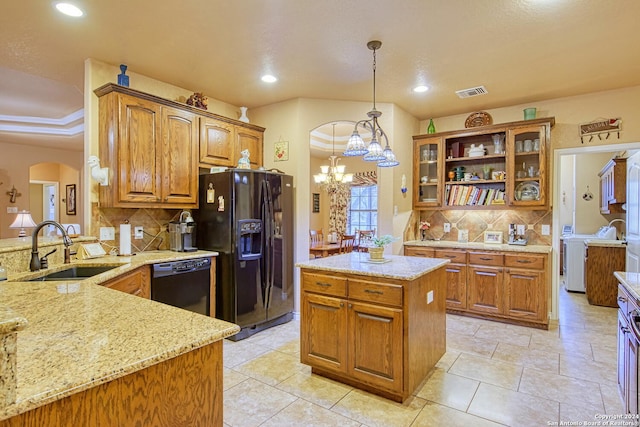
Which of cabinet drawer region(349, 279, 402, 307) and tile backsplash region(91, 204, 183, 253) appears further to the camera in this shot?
tile backsplash region(91, 204, 183, 253)

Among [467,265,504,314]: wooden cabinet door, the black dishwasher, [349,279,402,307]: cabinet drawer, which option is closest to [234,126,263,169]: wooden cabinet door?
the black dishwasher

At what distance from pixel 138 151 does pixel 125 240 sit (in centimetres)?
82

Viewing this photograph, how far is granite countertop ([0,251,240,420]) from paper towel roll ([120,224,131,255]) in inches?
55.0

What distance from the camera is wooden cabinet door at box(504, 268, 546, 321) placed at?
3.74 metres

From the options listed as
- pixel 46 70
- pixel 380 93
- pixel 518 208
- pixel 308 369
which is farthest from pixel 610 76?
pixel 46 70

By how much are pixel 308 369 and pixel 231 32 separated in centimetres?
271

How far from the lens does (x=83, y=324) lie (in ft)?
4.05

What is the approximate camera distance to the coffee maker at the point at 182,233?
136 inches

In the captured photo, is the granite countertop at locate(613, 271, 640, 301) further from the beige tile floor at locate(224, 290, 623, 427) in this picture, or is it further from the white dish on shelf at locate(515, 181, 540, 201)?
the white dish on shelf at locate(515, 181, 540, 201)

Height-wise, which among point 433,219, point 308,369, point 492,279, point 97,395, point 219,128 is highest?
point 219,128

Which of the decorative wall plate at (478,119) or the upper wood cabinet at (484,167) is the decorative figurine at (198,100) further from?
the decorative wall plate at (478,119)

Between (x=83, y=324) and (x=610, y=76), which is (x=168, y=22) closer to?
(x=83, y=324)

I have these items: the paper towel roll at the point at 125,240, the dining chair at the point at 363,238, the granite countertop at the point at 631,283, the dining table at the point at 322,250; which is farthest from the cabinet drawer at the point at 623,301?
the dining chair at the point at 363,238

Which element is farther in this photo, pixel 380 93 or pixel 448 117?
pixel 448 117
